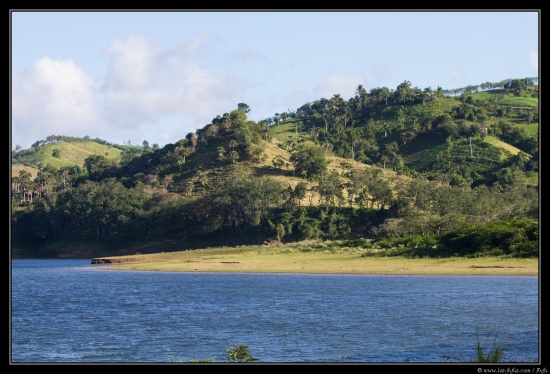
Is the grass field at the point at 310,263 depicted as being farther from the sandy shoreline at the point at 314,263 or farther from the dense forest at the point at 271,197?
the dense forest at the point at 271,197

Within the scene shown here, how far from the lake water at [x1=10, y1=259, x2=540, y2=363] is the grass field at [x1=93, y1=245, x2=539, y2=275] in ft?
5.21

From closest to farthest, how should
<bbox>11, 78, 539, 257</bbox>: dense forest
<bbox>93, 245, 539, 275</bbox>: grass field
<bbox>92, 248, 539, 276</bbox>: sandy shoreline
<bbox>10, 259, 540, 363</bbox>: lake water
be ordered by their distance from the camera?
<bbox>10, 259, 540, 363</bbox>: lake water < <bbox>92, 248, 539, 276</bbox>: sandy shoreline < <bbox>93, 245, 539, 275</bbox>: grass field < <bbox>11, 78, 539, 257</bbox>: dense forest

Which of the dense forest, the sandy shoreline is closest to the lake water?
the sandy shoreline

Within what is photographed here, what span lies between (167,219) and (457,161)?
7195 centimetres

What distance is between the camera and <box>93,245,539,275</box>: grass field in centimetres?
8125

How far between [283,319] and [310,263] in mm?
45858

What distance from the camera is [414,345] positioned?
130ft

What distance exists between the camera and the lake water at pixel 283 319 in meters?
38.1

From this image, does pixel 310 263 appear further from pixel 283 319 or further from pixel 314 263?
pixel 283 319

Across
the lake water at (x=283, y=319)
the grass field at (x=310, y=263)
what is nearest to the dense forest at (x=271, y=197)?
the grass field at (x=310, y=263)

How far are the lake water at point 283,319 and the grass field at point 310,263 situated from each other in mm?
1589

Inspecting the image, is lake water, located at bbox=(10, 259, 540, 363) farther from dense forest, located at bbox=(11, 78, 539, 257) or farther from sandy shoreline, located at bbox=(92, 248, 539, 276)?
dense forest, located at bbox=(11, 78, 539, 257)

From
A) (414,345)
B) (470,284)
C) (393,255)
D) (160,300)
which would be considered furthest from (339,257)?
(414,345)

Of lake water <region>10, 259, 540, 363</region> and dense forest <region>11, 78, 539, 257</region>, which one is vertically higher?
dense forest <region>11, 78, 539, 257</region>
